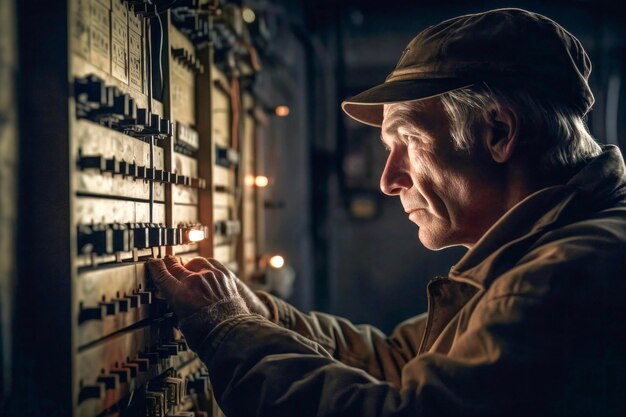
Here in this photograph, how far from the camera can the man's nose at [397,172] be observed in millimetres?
1680

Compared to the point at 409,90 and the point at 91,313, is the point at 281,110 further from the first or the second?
the point at 91,313

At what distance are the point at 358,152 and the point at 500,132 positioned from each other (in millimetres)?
2855

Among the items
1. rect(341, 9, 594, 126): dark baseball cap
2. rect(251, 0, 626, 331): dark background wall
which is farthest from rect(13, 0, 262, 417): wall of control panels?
rect(251, 0, 626, 331): dark background wall

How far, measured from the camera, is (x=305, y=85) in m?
4.22

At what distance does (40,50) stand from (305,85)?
3.24m

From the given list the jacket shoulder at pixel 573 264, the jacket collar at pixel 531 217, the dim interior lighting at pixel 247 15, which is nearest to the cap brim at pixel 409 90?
the jacket collar at pixel 531 217

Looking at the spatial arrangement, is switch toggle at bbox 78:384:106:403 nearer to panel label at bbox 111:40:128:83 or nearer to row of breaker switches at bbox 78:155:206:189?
row of breaker switches at bbox 78:155:206:189

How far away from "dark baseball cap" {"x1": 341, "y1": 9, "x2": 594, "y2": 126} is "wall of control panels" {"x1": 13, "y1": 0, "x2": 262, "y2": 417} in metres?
0.68

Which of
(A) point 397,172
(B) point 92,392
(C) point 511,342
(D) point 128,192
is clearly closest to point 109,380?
(B) point 92,392

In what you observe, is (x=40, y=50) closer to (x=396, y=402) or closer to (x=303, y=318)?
(x=396, y=402)

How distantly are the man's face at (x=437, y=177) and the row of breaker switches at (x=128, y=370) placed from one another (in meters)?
0.83

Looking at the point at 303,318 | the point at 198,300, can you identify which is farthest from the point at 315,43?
the point at 198,300

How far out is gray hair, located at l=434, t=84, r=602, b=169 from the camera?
1.41 m

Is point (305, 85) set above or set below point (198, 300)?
above
